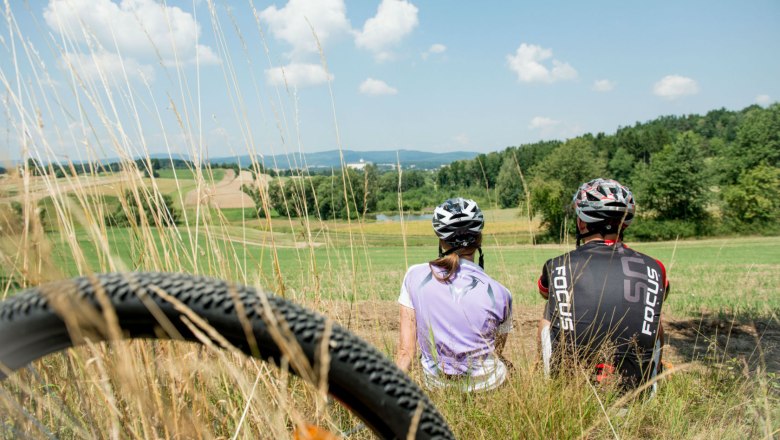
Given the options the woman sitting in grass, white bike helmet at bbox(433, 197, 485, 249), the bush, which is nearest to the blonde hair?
the woman sitting in grass

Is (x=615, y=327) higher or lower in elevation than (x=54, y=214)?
lower

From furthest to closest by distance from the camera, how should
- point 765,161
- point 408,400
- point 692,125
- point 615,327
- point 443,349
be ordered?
1. point 692,125
2. point 765,161
3. point 443,349
4. point 615,327
5. point 408,400

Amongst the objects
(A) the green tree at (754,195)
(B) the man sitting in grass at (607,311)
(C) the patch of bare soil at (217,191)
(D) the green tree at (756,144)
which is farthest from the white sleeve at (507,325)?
(D) the green tree at (756,144)

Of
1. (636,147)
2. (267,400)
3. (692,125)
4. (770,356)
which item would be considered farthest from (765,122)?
(692,125)

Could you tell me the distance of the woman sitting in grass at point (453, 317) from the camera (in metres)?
2.73

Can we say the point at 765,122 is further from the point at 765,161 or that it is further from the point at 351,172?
the point at 351,172

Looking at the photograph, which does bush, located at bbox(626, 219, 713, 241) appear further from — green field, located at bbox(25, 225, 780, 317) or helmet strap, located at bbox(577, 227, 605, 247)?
helmet strap, located at bbox(577, 227, 605, 247)

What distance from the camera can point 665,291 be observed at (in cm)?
279

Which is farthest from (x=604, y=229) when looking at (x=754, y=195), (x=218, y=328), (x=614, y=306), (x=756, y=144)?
(x=756, y=144)

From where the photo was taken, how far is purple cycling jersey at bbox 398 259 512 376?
9.02ft

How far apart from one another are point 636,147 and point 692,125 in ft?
169

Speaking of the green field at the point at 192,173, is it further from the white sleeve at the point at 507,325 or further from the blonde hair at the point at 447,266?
the white sleeve at the point at 507,325

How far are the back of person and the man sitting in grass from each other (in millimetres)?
299

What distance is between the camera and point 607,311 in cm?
270
